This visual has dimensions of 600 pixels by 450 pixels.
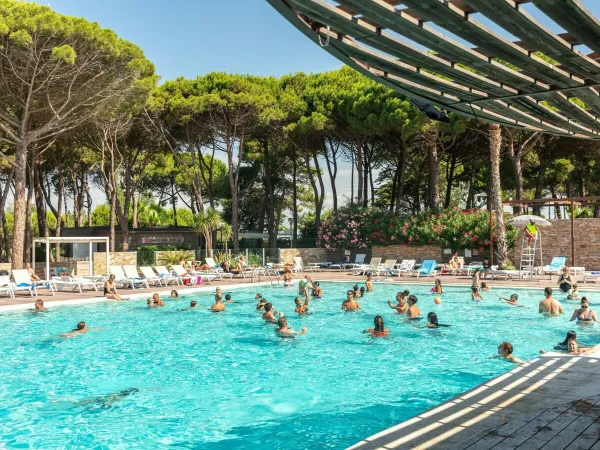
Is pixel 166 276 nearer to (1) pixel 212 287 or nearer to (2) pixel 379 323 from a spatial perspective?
(1) pixel 212 287

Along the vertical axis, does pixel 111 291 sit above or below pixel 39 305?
above

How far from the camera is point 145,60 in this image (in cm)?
2508

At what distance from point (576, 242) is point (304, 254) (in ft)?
46.6

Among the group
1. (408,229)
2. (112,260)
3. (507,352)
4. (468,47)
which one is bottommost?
(507,352)

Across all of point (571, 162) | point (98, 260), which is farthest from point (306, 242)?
point (571, 162)

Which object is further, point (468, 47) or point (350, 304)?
point (350, 304)

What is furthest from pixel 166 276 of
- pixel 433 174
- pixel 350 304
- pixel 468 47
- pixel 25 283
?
pixel 468 47

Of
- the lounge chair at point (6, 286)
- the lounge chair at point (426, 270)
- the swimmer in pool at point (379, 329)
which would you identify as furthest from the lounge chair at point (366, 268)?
the lounge chair at point (6, 286)

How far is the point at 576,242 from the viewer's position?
25.8 metres

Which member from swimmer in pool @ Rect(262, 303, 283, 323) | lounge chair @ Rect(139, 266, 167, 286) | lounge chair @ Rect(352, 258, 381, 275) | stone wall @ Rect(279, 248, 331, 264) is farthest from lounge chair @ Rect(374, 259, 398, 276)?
swimmer in pool @ Rect(262, 303, 283, 323)

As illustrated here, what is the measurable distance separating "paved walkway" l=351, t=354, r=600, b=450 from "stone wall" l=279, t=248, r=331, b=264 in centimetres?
2444

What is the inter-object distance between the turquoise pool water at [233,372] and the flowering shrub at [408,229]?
1233 cm

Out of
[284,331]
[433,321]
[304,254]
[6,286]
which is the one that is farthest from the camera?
[304,254]

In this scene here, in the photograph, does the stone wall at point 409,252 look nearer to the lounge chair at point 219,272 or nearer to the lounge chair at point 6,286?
the lounge chair at point 219,272
